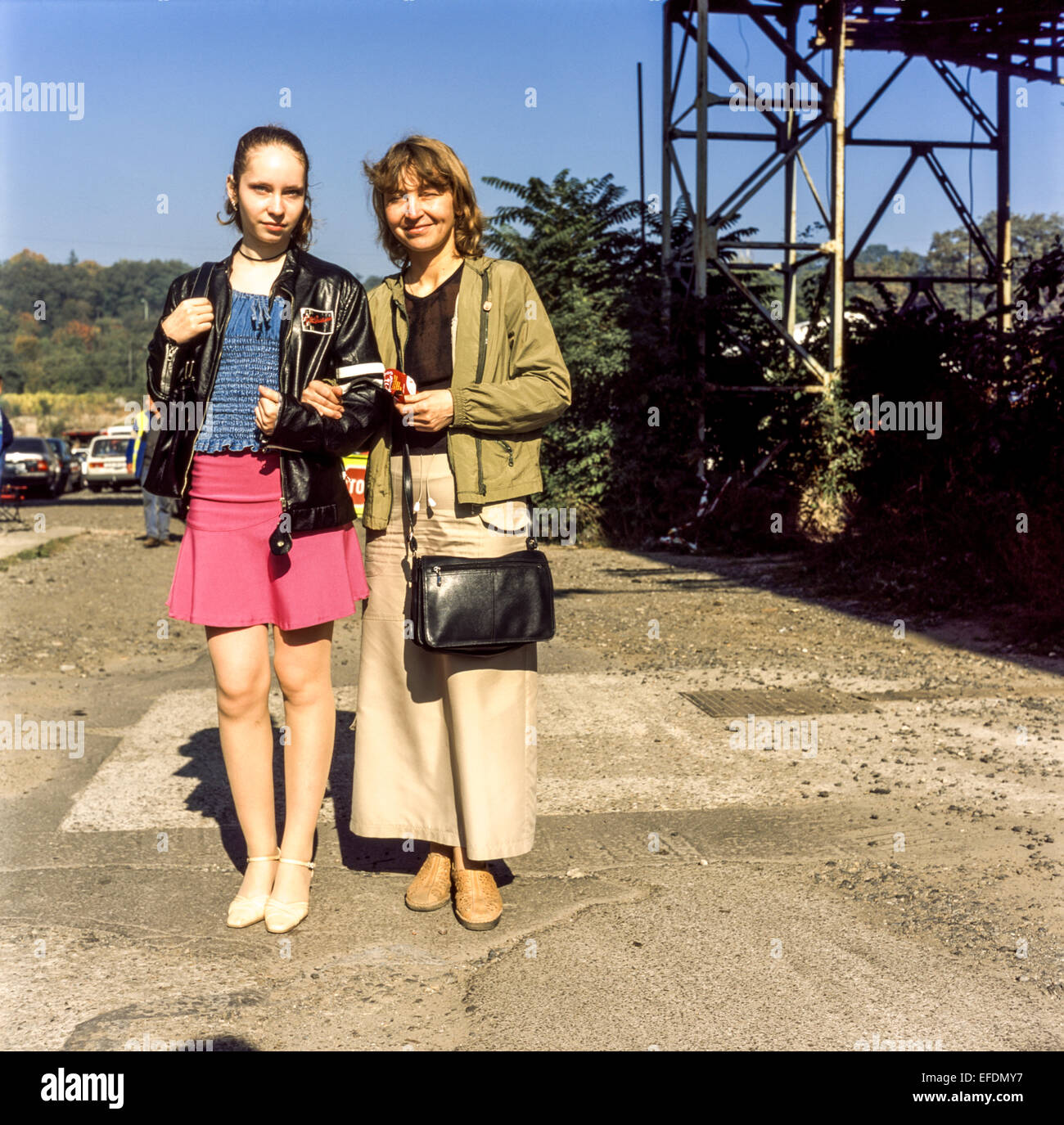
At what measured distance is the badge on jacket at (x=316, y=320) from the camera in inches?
133

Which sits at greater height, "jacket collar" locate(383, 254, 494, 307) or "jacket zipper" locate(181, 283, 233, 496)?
"jacket collar" locate(383, 254, 494, 307)

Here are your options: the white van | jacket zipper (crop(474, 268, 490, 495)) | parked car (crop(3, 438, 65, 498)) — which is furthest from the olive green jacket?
the white van

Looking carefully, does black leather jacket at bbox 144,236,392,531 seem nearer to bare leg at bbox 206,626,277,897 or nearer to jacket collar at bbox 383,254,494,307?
jacket collar at bbox 383,254,494,307

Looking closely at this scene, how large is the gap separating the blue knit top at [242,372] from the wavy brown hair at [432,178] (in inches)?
18.1

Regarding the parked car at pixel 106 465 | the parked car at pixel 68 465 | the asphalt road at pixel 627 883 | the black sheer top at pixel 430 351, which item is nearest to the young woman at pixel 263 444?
the black sheer top at pixel 430 351

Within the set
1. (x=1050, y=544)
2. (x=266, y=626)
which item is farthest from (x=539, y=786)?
(x=1050, y=544)

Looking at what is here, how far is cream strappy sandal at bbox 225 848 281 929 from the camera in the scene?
347cm

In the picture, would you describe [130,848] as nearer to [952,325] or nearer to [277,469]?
[277,469]

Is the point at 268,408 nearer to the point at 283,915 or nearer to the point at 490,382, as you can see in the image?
the point at 490,382

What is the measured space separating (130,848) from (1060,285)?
817 centimetres

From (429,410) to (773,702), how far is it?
12.6 feet

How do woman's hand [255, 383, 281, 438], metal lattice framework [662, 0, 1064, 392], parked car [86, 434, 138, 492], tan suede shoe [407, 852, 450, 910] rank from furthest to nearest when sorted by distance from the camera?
1. parked car [86, 434, 138, 492]
2. metal lattice framework [662, 0, 1064, 392]
3. tan suede shoe [407, 852, 450, 910]
4. woman's hand [255, 383, 281, 438]

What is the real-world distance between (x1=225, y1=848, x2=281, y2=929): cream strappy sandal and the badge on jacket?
1.59 m

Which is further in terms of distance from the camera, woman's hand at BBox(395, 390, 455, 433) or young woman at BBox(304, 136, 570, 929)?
young woman at BBox(304, 136, 570, 929)
